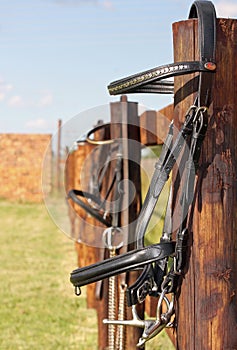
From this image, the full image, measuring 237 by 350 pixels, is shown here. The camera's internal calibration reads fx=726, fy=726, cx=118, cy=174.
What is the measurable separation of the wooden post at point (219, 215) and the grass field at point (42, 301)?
10.4 ft

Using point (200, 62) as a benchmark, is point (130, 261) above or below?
below

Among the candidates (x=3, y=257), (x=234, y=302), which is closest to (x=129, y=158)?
(x=234, y=302)

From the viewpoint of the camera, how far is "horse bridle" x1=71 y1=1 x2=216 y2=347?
5.02 feet

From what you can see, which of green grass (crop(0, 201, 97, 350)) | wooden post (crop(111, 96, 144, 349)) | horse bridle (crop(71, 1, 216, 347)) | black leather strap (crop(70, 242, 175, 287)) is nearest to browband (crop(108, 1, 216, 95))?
horse bridle (crop(71, 1, 216, 347))

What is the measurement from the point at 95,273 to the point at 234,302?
359 mm

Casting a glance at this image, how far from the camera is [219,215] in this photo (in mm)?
1557

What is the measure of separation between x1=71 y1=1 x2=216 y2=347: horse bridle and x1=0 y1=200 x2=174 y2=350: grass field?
3033 mm

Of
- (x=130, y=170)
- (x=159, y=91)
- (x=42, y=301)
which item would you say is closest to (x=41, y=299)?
(x=42, y=301)

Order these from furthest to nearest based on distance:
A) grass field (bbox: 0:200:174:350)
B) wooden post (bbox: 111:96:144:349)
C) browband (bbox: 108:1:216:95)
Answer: grass field (bbox: 0:200:174:350) → wooden post (bbox: 111:96:144:349) → browband (bbox: 108:1:216:95)

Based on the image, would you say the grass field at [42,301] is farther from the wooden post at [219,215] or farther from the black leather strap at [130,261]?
the wooden post at [219,215]

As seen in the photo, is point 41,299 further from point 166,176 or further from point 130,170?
point 166,176

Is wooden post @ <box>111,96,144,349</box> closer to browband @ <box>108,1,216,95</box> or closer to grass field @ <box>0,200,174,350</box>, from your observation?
browband @ <box>108,1,216,95</box>

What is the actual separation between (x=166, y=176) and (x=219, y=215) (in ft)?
0.64

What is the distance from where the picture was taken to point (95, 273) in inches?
69.1
